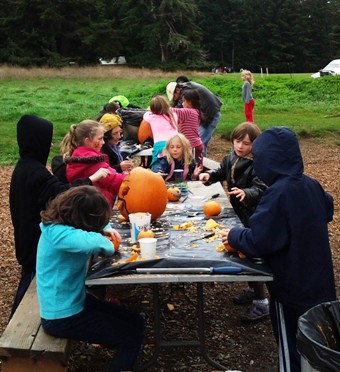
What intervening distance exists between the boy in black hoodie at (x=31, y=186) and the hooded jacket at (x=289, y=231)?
1.34 m

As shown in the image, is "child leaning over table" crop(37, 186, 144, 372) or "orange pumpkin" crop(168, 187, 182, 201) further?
"orange pumpkin" crop(168, 187, 182, 201)

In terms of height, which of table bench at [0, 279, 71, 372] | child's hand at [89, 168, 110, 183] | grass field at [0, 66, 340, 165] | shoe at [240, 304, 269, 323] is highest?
child's hand at [89, 168, 110, 183]

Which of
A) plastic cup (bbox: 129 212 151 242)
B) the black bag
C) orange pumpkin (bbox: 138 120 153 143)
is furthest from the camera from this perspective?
the black bag

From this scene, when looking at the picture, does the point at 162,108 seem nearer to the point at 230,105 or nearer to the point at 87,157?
the point at 87,157

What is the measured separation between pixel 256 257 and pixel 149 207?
111cm

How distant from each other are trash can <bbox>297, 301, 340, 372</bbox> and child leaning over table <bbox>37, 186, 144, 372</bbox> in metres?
1.06

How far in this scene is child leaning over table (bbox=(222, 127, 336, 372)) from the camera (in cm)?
300

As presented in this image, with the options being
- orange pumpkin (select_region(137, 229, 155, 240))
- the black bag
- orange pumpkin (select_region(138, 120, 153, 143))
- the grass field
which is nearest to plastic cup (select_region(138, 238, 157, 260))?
orange pumpkin (select_region(137, 229, 155, 240))

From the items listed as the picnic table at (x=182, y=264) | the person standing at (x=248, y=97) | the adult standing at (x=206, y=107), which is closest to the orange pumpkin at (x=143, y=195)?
the picnic table at (x=182, y=264)

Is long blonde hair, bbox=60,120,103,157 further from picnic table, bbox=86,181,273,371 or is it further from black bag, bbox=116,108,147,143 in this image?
black bag, bbox=116,108,147,143

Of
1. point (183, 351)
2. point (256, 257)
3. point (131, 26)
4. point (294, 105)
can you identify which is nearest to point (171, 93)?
point (183, 351)

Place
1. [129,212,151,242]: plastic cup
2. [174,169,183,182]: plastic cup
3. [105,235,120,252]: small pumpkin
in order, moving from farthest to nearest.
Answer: [174,169,183,182]: plastic cup < [129,212,151,242]: plastic cup < [105,235,120,252]: small pumpkin

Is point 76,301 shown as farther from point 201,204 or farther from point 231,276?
point 201,204

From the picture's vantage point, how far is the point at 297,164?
10.2 feet
